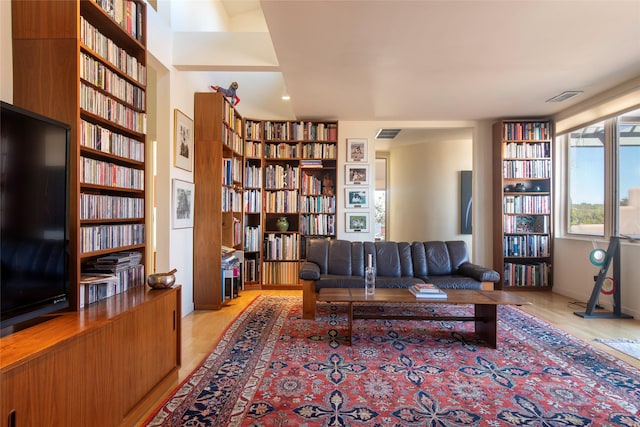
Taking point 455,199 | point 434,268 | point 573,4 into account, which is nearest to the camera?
point 573,4

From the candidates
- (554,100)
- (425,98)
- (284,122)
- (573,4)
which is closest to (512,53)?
(573,4)

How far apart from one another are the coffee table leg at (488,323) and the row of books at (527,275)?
2.18 meters

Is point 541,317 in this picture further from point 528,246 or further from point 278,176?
point 278,176

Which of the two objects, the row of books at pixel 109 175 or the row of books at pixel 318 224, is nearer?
the row of books at pixel 109 175

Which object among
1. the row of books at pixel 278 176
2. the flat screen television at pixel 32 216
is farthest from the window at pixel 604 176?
the flat screen television at pixel 32 216

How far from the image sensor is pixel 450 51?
283 cm

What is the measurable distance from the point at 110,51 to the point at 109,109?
0.36 m

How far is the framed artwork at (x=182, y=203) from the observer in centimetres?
325

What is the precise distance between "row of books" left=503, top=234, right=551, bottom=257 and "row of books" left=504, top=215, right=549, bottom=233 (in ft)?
0.40

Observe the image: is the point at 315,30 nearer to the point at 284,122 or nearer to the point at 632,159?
the point at 284,122

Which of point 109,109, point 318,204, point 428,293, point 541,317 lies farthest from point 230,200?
point 541,317

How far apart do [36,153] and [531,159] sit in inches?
218

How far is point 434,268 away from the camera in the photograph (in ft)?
13.0

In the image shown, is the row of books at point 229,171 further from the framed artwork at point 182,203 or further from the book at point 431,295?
the book at point 431,295
